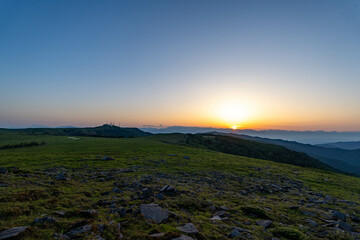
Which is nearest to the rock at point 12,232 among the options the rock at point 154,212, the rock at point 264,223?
the rock at point 154,212

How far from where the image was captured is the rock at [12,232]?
708 centimetres

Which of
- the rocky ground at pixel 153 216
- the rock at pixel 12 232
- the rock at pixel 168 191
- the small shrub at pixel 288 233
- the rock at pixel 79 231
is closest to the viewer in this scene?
the rock at pixel 12 232

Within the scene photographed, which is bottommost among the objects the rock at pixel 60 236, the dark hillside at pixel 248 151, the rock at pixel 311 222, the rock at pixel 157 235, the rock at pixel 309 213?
the dark hillside at pixel 248 151

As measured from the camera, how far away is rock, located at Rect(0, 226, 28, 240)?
23.2ft

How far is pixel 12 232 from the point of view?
7.41m

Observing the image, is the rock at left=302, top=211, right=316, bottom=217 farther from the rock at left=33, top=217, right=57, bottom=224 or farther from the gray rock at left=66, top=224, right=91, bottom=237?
the rock at left=33, top=217, right=57, bottom=224

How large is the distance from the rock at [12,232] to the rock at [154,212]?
219 inches

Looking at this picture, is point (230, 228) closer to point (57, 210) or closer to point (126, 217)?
point (126, 217)

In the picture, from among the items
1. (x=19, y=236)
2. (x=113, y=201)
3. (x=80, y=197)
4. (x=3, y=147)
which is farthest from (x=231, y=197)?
Answer: (x=3, y=147)

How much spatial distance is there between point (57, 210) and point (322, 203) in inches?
902

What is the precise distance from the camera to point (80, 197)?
13336mm

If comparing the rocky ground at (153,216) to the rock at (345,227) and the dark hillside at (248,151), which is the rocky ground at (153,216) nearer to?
the rock at (345,227)

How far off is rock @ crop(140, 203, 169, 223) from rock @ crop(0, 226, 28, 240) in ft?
18.2

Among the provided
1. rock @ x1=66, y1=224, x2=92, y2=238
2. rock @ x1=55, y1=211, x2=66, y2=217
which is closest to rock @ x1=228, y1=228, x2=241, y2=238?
rock @ x1=66, y1=224, x2=92, y2=238
